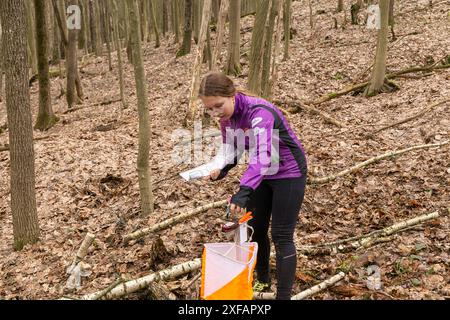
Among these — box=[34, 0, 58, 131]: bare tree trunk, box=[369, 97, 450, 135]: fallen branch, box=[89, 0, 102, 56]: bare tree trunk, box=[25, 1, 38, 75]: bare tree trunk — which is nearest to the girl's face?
box=[369, 97, 450, 135]: fallen branch

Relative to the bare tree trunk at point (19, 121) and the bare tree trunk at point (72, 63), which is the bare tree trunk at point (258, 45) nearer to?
the bare tree trunk at point (19, 121)

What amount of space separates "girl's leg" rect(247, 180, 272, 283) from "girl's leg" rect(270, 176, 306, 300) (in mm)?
197

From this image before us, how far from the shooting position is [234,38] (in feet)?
43.0

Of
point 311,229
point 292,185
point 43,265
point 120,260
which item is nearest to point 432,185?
point 311,229

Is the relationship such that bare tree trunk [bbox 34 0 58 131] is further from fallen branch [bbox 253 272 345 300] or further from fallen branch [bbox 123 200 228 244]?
fallen branch [bbox 253 272 345 300]

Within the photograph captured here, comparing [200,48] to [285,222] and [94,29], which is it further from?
[94,29]

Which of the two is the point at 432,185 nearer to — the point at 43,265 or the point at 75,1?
the point at 43,265

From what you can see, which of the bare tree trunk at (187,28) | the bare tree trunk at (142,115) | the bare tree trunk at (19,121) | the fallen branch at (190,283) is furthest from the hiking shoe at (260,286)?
the bare tree trunk at (187,28)

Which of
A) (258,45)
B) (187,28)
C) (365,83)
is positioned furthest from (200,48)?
(187,28)

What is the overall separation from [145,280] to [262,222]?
1242mm

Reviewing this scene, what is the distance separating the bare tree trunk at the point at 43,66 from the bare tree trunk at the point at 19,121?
5.53 metres

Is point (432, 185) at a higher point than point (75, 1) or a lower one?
lower
